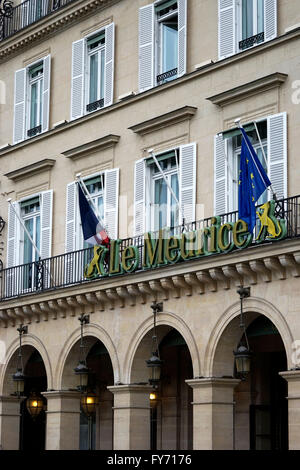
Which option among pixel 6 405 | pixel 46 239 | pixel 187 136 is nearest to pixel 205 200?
pixel 187 136

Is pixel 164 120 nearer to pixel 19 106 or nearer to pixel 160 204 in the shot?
pixel 160 204

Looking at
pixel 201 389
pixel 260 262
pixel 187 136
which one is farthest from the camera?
pixel 187 136

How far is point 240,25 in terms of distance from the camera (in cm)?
2928

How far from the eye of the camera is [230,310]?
27688 mm

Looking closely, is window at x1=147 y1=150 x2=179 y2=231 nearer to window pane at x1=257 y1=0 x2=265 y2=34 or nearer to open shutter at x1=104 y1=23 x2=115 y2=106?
open shutter at x1=104 y1=23 x2=115 y2=106

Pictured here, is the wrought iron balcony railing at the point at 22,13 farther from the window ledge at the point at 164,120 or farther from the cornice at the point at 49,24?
the window ledge at the point at 164,120

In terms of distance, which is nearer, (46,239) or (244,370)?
(244,370)

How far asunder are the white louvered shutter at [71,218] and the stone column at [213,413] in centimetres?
712

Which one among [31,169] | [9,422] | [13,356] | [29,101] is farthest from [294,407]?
[29,101]

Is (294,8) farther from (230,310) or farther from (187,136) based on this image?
(230,310)

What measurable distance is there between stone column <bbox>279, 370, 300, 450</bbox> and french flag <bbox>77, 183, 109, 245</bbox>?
748 centimetres

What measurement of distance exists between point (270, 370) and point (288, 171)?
260 inches

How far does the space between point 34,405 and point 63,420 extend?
123 inches

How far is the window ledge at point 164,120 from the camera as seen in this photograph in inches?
1191
